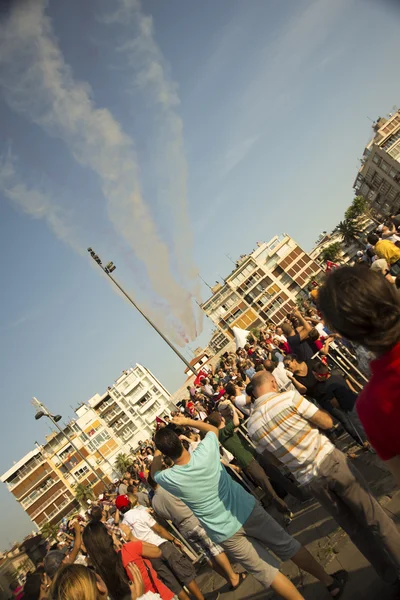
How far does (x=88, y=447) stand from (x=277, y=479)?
75.9 m

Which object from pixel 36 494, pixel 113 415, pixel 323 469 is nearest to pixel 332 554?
pixel 323 469

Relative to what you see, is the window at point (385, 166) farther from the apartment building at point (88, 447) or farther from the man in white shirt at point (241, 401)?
the man in white shirt at point (241, 401)

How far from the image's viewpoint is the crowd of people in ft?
6.39

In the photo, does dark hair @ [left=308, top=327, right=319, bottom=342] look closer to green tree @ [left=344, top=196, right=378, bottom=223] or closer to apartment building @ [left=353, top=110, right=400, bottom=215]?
apartment building @ [left=353, top=110, right=400, bottom=215]

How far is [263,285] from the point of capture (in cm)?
7856

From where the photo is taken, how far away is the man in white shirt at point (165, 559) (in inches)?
194

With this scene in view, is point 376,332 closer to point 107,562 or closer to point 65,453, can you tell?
point 107,562

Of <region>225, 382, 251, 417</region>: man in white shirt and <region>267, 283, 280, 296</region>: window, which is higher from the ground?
<region>267, 283, 280, 296</region>: window

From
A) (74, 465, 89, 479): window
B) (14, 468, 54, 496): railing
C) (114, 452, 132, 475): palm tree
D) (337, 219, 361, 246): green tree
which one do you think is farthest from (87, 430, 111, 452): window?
(337, 219, 361, 246): green tree

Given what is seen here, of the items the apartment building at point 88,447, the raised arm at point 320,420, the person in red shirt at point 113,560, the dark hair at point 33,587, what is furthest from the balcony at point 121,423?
the raised arm at point 320,420

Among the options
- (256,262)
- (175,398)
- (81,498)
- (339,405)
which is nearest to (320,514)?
(339,405)

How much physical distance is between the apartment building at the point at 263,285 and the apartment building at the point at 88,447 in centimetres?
2315

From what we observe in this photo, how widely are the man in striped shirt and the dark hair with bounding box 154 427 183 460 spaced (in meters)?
0.75

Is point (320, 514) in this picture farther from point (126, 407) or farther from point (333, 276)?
point (126, 407)
